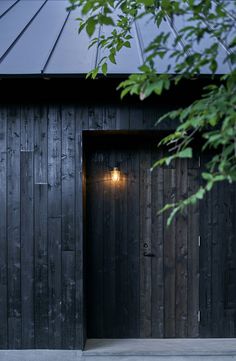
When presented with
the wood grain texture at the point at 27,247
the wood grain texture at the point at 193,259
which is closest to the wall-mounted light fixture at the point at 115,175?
the wood grain texture at the point at 193,259

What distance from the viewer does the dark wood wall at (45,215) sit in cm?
395

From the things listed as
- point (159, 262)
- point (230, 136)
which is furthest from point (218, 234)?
point (230, 136)

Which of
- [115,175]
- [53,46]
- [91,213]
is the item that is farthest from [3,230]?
[53,46]

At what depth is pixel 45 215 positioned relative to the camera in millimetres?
4004

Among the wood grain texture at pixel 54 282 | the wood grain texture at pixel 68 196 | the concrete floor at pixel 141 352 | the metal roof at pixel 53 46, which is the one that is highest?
the metal roof at pixel 53 46

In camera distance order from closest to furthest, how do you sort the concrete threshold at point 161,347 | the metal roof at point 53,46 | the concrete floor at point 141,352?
the metal roof at point 53,46, the concrete floor at point 141,352, the concrete threshold at point 161,347

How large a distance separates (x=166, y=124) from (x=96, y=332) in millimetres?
2481

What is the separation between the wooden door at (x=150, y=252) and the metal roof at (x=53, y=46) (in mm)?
970

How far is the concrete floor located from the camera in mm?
3902

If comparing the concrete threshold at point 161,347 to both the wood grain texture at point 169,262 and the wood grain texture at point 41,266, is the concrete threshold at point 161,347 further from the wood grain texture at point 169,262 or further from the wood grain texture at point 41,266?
the wood grain texture at point 41,266

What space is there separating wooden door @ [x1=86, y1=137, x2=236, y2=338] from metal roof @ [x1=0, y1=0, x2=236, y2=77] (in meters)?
0.97

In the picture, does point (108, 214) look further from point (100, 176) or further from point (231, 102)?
point (231, 102)

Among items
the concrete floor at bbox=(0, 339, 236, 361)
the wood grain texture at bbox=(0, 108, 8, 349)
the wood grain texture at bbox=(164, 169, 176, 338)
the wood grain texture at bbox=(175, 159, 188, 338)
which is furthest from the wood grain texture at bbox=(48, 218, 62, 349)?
the wood grain texture at bbox=(175, 159, 188, 338)

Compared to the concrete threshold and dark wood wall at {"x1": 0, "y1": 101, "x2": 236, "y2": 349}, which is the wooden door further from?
dark wood wall at {"x1": 0, "y1": 101, "x2": 236, "y2": 349}
